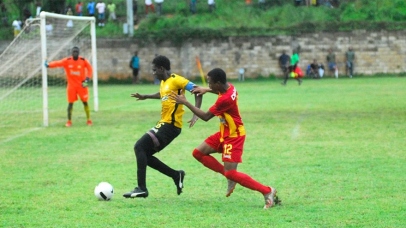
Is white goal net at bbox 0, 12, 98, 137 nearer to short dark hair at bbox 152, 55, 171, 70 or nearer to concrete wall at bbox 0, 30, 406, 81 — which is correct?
short dark hair at bbox 152, 55, 171, 70

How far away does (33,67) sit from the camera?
2438cm

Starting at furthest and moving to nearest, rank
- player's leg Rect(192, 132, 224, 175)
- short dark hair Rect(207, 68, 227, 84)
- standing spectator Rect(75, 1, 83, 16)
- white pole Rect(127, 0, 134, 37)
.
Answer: standing spectator Rect(75, 1, 83, 16), white pole Rect(127, 0, 134, 37), player's leg Rect(192, 132, 224, 175), short dark hair Rect(207, 68, 227, 84)

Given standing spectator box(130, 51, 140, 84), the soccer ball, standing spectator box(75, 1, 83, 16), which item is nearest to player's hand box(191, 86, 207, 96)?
the soccer ball

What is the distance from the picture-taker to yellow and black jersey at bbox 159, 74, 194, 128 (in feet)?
38.0

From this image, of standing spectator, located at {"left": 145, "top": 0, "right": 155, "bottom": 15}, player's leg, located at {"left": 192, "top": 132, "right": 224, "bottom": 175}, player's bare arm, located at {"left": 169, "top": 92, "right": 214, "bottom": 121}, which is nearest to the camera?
player's bare arm, located at {"left": 169, "top": 92, "right": 214, "bottom": 121}

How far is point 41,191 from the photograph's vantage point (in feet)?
40.3

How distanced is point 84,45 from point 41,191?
2071cm

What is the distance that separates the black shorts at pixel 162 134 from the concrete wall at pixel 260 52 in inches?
1663

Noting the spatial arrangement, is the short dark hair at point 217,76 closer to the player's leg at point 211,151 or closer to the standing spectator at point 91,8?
the player's leg at point 211,151

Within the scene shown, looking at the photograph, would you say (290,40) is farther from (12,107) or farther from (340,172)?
(340,172)

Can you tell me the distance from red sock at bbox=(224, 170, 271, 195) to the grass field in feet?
0.90

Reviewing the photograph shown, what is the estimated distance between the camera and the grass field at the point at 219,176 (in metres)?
9.98

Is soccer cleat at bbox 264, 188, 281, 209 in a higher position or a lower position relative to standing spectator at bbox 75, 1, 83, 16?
lower

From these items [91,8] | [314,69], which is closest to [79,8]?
[91,8]
